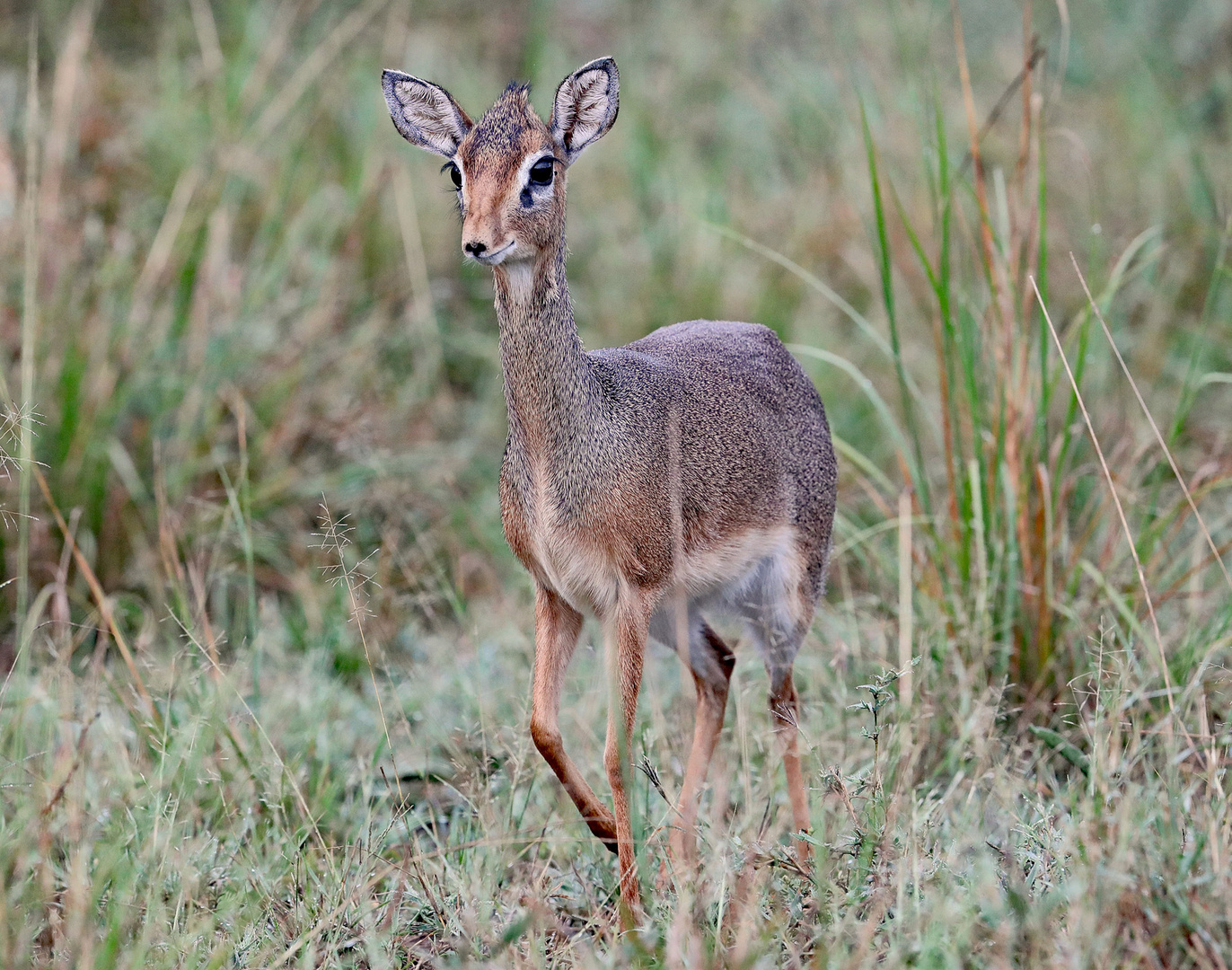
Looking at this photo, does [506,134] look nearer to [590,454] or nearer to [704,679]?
[590,454]

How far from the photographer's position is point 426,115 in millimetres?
3203

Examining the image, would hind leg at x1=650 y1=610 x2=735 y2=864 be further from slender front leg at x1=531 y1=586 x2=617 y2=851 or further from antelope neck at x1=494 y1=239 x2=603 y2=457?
antelope neck at x1=494 y1=239 x2=603 y2=457

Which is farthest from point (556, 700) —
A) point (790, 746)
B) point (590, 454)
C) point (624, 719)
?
point (790, 746)

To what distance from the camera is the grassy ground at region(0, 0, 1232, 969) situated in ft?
9.36

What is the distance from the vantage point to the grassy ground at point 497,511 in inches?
112

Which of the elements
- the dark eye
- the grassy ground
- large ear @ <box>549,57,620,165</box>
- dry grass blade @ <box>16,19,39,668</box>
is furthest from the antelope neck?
dry grass blade @ <box>16,19,39,668</box>

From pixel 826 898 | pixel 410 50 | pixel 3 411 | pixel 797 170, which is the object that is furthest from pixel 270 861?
pixel 410 50

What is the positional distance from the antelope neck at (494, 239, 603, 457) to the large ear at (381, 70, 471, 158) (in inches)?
14.7

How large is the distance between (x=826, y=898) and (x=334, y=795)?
1.42 m

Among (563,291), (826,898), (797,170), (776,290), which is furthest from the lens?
(797,170)

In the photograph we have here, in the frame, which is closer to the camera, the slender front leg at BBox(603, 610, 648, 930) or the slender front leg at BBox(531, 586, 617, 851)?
the slender front leg at BBox(603, 610, 648, 930)

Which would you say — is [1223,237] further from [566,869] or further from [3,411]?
[3,411]

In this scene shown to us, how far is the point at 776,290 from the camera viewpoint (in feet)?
23.2

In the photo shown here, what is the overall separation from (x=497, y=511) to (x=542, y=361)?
2.78 metres
